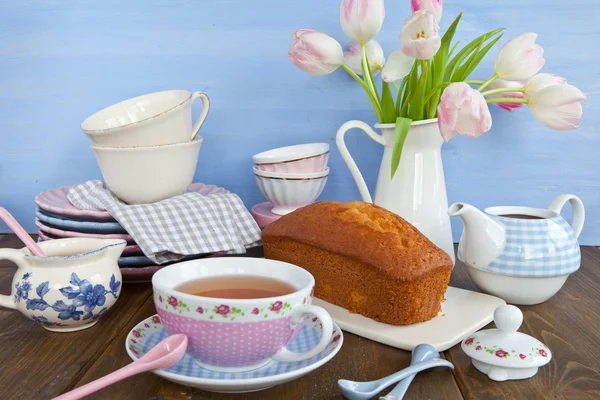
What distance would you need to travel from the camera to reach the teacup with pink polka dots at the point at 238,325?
577 millimetres

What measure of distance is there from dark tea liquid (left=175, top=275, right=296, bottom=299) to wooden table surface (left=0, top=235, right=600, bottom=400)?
0.34ft

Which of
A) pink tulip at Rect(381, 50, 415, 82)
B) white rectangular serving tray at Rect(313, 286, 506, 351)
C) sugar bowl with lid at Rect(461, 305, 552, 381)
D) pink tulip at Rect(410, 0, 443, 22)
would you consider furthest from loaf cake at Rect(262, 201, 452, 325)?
pink tulip at Rect(410, 0, 443, 22)

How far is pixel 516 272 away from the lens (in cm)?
85

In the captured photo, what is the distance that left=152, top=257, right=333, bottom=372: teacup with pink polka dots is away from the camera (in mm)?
577

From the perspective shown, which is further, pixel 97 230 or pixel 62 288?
pixel 97 230

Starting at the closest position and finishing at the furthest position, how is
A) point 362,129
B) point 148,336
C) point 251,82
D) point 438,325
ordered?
point 148,336, point 438,325, point 362,129, point 251,82

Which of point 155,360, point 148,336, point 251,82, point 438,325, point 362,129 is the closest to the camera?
point 155,360

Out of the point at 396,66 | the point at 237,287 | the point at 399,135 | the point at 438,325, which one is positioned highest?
the point at 396,66

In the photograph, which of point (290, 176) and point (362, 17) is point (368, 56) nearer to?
point (362, 17)

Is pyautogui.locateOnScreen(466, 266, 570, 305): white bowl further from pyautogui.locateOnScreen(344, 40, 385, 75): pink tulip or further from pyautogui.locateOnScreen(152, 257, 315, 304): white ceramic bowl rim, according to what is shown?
pyautogui.locateOnScreen(344, 40, 385, 75): pink tulip

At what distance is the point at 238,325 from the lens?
580 mm

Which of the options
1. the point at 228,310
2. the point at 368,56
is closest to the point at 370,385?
the point at 228,310

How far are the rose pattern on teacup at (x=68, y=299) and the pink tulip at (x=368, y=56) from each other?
0.67 m

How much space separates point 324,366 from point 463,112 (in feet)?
1.42
